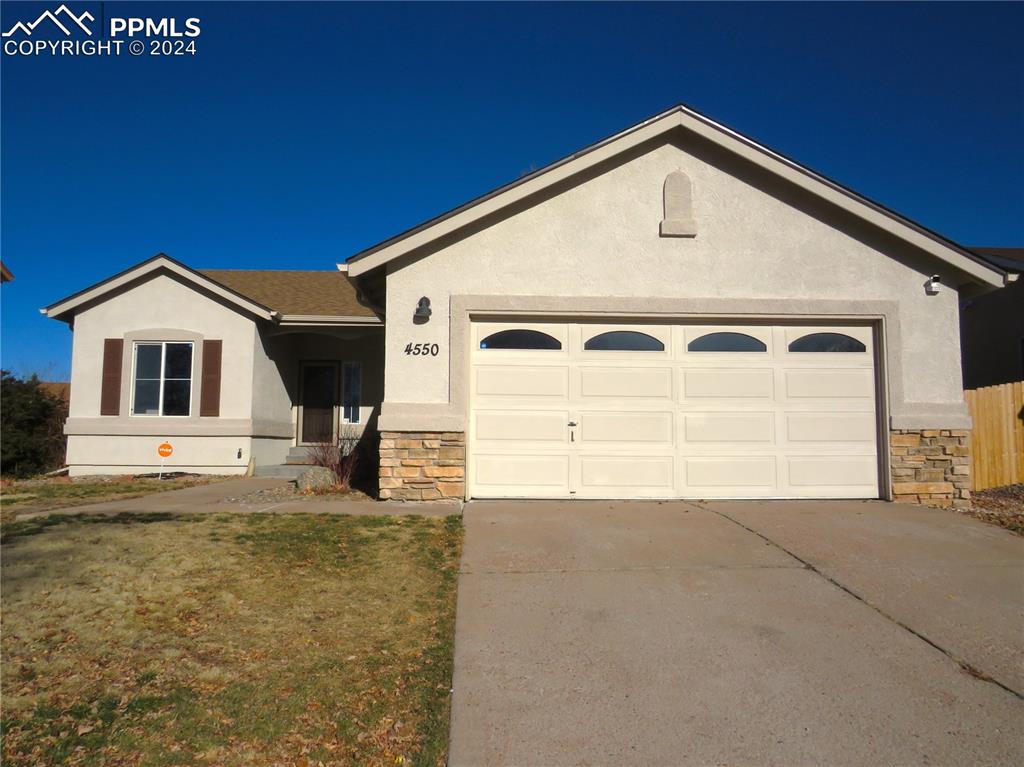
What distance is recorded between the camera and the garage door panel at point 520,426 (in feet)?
27.0

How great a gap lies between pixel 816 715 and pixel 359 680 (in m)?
2.39

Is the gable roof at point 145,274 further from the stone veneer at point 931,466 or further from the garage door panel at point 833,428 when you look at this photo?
the stone veneer at point 931,466

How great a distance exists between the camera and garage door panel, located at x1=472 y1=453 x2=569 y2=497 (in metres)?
8.22

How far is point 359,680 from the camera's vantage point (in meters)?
3.49

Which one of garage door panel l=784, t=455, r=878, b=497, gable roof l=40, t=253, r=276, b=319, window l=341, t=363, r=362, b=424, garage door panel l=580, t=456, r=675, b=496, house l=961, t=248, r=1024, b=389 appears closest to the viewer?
garage door panel l=580, t=456, r=675, b=496

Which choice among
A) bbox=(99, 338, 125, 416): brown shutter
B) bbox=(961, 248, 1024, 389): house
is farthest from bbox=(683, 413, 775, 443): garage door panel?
bbox=(99, 338, 125, 416): brown shutter

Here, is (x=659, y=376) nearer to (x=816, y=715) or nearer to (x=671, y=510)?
(x=671, y=510)

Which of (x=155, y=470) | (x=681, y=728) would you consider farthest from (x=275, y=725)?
(x=155, y=470)

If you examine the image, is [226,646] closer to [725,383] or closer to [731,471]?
[731,471]

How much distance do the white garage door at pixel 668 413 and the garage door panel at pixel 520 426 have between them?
0.01 m

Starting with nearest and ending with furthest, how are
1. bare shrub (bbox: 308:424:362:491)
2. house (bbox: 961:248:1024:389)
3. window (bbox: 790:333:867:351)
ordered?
1. window (bbox: 790:333:867:351)
2. bare shrub (bbox: 308:424:362:491)
3. house (bbox: 961:248:1024:389)

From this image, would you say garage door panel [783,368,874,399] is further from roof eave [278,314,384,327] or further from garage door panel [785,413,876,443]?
roof eave [278,314,384,327]

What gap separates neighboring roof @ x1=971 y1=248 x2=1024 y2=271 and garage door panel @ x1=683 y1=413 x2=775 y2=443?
781 cm

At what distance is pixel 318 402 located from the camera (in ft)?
49.2
